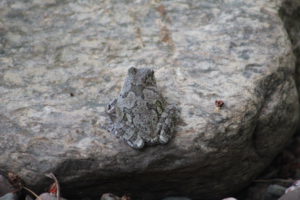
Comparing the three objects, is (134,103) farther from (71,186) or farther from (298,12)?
(298,12)

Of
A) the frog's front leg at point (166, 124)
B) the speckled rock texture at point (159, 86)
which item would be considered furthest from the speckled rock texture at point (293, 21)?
the frog's front leg at point (166, 124)

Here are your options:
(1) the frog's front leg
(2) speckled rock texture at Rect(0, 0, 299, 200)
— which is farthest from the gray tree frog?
(2) speckled rock texture at Rect(0, 0, 299, 200)

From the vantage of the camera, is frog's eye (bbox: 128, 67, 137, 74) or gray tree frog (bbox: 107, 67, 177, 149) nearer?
gray tree frog (bbox: 107, 67, 177, 149)

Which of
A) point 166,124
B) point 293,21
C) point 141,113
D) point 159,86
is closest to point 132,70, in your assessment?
point 159,86

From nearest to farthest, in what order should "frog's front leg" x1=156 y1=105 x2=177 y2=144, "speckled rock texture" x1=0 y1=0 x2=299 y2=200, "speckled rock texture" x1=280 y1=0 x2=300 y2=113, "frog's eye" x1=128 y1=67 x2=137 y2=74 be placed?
"frog's front leg" x1=156 y1=105 x2=177 y2=144 < "speckled rock texture" x1=0 y1=0 x2=299 y2=200 < "frog's eye" x1=128 y1=67 x2=137 y2=74 < "speckled rock texture" x1=280 y1=0 x2=300 y2=113

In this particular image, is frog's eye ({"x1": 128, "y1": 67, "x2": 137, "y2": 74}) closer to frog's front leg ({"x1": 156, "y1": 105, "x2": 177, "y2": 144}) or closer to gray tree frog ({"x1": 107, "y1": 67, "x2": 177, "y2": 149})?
gray tree frog ({"x1": 107, "y1": 67, "x2": 177, "y2": 149})

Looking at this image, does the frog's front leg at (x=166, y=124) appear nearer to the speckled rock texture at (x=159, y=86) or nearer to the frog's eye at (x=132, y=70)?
the speckled rock texture at (x=159, y=86)

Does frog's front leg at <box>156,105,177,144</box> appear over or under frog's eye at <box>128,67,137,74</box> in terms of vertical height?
under
